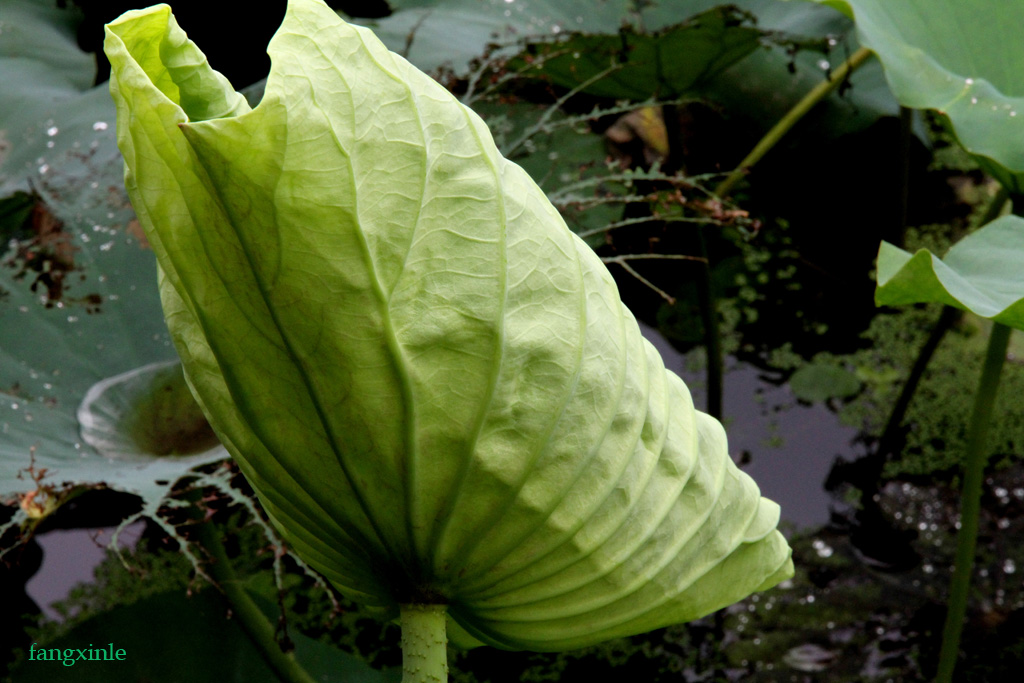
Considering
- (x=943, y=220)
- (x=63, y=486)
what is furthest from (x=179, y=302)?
(x=943, y=220)

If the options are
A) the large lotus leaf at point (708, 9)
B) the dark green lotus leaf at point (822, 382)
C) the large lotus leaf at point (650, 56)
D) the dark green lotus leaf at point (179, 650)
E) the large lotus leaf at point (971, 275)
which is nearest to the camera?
the large lotus leaf at point (971, 275)

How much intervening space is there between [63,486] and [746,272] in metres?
1.10

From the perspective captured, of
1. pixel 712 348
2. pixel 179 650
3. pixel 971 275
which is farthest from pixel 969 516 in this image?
pixel 179 650

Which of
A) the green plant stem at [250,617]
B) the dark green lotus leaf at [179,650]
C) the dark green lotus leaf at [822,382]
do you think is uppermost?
the dark green lotus leaf at [822,382]

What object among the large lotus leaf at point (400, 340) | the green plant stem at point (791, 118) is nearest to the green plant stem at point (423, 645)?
the large lotus leaf at point (400, 340)

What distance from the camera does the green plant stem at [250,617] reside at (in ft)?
2.41

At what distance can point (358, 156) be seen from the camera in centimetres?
33

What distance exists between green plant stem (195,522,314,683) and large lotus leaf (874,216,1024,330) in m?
0.57

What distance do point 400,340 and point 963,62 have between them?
2.65 feet

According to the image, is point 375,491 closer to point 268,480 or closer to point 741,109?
point 268,480

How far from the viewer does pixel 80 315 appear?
88 cm

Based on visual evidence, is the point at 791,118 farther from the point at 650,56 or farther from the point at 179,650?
the point at 179,650

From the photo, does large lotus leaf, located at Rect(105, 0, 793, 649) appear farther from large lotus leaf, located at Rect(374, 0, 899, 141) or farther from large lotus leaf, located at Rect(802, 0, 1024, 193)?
large lotus leaf, located at Rect(374, 0, 899, 141)

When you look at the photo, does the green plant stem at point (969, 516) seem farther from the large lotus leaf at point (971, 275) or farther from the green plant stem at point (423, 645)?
the green plant stem at point (423, 645)
